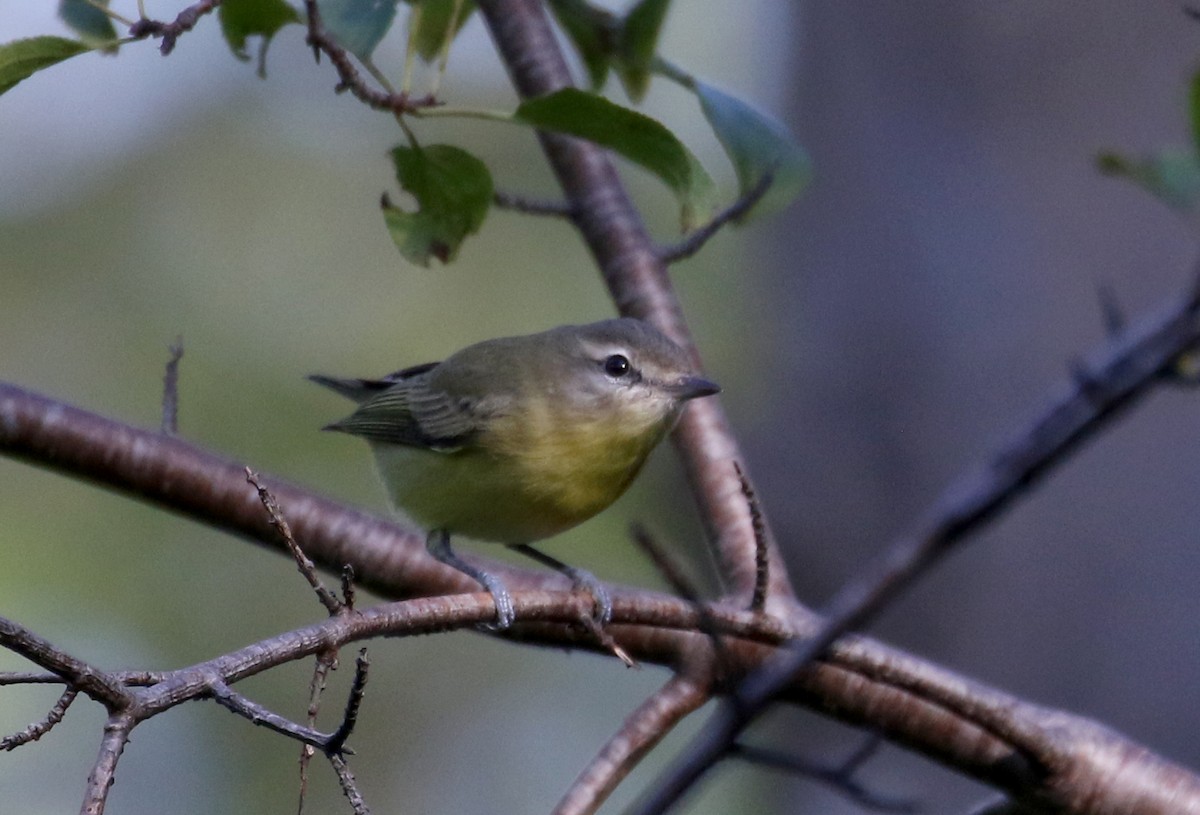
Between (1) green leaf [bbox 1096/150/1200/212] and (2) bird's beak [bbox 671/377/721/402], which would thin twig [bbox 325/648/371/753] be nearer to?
(1) green leaf [bbox 1096/150/1200/212]

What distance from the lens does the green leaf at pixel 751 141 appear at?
10.3 ft

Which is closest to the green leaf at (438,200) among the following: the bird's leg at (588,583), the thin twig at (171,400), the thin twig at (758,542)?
the thin twig at (171,400)

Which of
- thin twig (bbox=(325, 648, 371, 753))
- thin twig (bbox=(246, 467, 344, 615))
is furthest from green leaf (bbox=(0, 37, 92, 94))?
thin twig (bbox=(325, 648, 371, 753))

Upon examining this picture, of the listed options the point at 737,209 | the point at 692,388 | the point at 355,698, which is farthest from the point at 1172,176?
the point at 692,388

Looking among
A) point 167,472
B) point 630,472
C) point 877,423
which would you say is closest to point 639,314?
point 630,472

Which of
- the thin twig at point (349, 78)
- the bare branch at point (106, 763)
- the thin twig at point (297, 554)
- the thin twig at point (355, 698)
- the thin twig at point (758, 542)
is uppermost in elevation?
the thin twig at point (349, 78)

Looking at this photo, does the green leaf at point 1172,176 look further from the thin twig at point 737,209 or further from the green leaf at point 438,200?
the green leaf at point 438,200

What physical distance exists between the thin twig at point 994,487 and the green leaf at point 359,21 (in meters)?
2.23

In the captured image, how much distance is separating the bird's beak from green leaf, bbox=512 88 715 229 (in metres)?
0.93

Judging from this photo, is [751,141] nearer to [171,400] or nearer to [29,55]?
[29,55]

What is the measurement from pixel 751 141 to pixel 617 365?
1.14 m

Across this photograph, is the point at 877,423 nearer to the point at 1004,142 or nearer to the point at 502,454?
the point at 1004,142

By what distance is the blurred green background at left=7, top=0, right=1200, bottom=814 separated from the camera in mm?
5852

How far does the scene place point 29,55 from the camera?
2.52 metres
